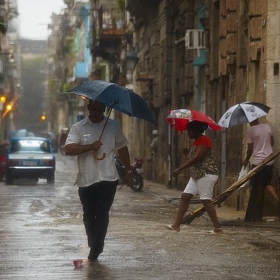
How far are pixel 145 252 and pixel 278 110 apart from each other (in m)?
8.18

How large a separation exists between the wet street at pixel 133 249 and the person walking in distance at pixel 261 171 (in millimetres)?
844

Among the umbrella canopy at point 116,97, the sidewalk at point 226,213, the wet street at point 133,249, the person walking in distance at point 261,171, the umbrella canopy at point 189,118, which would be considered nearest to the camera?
the wet street at point 133,249

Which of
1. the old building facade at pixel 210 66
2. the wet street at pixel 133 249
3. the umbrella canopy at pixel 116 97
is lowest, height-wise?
the wet street at pixel 133 249

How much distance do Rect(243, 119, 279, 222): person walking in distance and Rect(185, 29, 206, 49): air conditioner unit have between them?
30.5ft

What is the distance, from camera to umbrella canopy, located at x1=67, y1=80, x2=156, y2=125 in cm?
1223

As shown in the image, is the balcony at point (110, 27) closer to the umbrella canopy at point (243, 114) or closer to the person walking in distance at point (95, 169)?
the umbrella canopy at point (243, 114)

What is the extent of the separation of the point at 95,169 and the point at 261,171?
24.0 feet

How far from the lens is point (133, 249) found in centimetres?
1360

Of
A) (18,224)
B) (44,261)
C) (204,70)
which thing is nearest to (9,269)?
(44,261)

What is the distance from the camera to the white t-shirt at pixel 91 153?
1227cm

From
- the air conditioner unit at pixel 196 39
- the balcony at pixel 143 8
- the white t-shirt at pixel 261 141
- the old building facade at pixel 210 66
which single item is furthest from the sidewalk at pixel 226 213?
the balcony at pixel 143 8

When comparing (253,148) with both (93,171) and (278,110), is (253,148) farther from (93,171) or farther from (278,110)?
(93,171)

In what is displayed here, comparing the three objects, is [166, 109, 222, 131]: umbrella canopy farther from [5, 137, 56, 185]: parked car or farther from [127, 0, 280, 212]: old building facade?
[5, 137, 56, 185]: parked car

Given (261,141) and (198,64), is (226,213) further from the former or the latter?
(198,64)
